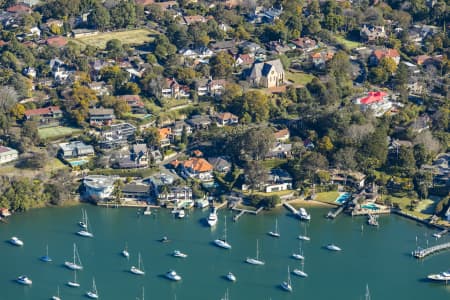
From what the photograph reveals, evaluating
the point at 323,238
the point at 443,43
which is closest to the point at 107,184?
the point at 323,238

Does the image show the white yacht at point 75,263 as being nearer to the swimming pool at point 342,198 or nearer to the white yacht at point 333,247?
the white yacht at point 333,247

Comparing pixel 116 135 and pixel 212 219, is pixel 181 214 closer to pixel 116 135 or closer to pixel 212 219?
pixel 212 219

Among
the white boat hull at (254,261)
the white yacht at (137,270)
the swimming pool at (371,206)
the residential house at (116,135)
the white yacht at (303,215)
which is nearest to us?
the white yacht at (137,270)

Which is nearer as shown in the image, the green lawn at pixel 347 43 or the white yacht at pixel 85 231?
the white yacht at pixel 85 231

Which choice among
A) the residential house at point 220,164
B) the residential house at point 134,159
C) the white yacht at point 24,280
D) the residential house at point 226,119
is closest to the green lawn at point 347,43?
the residential house at point 226,119

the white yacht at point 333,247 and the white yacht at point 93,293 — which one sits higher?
the white yacht at point 333,247

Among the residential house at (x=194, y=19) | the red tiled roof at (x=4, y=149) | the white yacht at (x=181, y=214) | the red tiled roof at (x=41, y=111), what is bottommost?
the white yacht at (x=181, y=214)

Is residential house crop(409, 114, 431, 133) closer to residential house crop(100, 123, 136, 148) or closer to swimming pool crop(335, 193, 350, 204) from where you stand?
swimming pool crop(335, 193, 350, 204)

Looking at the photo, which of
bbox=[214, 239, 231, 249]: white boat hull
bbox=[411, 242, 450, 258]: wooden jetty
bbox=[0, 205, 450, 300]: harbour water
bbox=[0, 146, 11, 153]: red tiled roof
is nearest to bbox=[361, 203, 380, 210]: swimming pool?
bbox=[0, 205, 450, 300]: harbour water

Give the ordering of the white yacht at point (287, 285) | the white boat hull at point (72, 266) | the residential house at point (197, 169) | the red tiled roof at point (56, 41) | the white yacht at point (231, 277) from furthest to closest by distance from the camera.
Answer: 1. the red tiled roof at point (56, 41)
2. the residential house at point (197, 169)
3. the white boat hull at point (72, 266)
4. the white yacht at point (231, 277)
5. the white yacht at point (287, 285)
